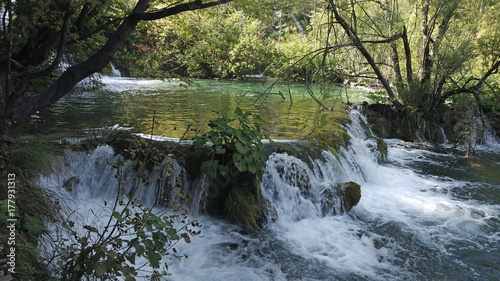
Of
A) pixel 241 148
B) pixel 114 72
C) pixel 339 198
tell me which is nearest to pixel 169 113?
pixel 241 148

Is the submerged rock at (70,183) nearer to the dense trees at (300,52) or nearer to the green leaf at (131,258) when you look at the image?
the dense trees at (300,52)

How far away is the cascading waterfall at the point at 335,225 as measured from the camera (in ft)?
14.7

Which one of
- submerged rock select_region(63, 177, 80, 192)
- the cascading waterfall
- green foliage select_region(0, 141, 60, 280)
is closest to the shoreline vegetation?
green foliage select_region(0, 141, 60, 280)

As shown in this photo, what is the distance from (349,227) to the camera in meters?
5.63

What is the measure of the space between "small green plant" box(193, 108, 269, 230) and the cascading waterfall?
261 mm

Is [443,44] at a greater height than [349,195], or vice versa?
[443,44]

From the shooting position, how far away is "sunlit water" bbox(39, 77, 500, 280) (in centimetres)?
446

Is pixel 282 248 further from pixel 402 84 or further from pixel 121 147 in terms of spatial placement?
pixel 402 84

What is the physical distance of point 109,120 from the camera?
28.3ft

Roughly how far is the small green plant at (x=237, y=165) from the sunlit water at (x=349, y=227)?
11.6 inches

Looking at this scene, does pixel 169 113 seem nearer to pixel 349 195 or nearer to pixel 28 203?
pixel 349 195

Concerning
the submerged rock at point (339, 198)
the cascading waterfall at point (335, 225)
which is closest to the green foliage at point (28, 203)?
the cascading waterfall at point (335, 225)

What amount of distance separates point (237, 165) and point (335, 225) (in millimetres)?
Result: 2012

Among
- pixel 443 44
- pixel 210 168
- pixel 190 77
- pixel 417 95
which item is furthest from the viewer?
pixel 417 95
